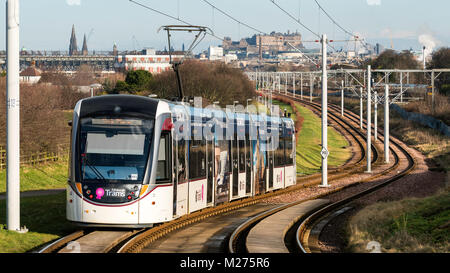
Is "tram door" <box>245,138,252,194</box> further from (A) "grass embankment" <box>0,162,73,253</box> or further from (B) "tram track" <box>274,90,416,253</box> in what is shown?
(A) "grass embankment" <box>0,162,73,253</box>

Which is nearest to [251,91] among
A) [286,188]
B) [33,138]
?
[33,138]

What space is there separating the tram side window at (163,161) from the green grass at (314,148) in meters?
37.8

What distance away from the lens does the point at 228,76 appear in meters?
99.4

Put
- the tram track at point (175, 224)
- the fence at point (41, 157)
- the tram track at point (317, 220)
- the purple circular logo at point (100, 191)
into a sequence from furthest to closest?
the fence at point (41, 157), the tram track at point (317, 220), the purple circular logo at point (100, 191), the tram track at point (175, 224)

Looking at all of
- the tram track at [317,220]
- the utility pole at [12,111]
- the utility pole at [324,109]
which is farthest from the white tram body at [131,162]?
the utility pole at [324,109]

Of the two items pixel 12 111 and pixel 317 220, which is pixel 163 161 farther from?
pixel 317 220

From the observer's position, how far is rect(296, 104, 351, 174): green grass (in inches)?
2560

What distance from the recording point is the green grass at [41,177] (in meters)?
42.5

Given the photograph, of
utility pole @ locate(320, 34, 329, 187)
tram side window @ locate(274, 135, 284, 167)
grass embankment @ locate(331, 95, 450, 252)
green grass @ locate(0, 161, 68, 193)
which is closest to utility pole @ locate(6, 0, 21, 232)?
grass embankment @ locate(331, 95, 450, 252)

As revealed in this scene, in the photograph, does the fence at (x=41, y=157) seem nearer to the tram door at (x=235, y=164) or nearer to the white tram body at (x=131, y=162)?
the tram door at (x=235, y=164)

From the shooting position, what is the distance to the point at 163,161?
19578 mm

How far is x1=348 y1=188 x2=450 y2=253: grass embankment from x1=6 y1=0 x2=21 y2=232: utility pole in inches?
350

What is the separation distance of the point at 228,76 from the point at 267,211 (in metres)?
73.4
